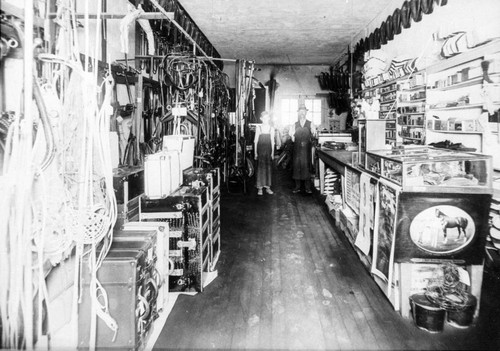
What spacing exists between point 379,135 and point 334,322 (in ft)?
6.66

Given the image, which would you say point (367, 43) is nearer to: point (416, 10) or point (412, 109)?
point (416, 10)

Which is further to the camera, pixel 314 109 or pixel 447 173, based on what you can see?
pixel 314 109

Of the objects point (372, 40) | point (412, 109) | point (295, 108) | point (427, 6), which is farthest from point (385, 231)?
point (295, 108)

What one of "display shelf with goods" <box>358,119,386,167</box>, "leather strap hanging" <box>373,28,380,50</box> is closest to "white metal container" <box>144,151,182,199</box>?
"display shelf with goods" <box>358,119,386,167</box>

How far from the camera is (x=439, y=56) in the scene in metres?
4.95

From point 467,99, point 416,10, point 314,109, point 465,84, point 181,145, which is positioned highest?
point 416,10

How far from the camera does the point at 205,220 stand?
323 cm

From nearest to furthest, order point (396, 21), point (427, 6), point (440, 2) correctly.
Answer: point (440, 2) → point (427, 6) → point (396, 21)

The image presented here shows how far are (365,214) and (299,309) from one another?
124 cm

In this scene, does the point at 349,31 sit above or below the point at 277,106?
above

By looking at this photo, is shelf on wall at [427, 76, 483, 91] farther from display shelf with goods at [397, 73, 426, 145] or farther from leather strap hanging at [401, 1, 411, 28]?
leather strap hanging at [401, 1, 411, 28]

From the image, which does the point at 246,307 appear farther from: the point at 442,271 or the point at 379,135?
the point at 379,135

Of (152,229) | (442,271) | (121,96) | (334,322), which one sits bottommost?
(334,322)

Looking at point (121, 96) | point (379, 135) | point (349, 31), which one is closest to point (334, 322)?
point (379, 135)
